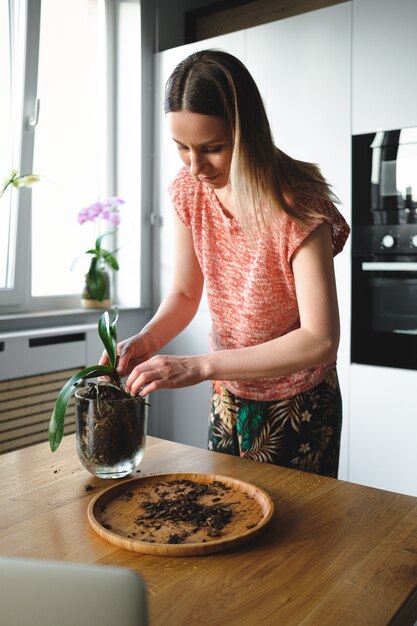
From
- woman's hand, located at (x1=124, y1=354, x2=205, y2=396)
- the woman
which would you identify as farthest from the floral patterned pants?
woman's hand, located at (x1=124, y1=354, x2=205, y2=396)

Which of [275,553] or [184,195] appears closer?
[275,553]

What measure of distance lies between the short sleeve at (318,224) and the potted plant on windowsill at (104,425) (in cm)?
46

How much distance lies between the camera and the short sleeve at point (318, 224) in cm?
129

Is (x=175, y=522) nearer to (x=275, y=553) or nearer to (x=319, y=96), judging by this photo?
(x=275, y=553)

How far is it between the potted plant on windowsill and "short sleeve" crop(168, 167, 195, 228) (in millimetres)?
534

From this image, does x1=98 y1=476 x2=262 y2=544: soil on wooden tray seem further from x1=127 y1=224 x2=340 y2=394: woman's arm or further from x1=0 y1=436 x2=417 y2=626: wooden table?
x1=127 y1=224 x2=340 y2=394: woman's arm

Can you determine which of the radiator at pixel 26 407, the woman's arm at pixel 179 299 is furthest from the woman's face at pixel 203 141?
the radiator at pixel 26 407

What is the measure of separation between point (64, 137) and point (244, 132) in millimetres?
2087

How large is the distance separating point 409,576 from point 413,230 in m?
1.84

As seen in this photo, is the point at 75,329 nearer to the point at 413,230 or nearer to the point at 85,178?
the point at 85,178

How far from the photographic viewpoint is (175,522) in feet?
3.11

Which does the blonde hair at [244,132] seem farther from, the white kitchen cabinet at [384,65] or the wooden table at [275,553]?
→ the white kitchen cabinet at [384,65]

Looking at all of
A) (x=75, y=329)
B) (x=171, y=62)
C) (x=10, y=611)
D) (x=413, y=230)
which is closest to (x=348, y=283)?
(x=413, y=230)

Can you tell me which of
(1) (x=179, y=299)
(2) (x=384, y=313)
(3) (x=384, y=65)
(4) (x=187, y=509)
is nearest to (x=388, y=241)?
(2) (x=384, y=313)
